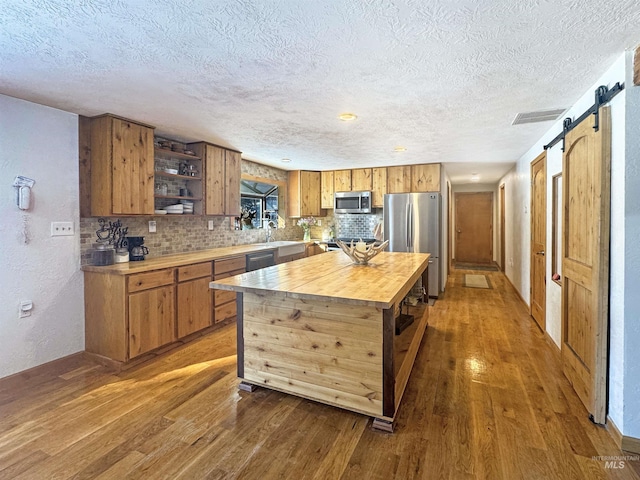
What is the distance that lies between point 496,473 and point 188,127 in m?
3.53

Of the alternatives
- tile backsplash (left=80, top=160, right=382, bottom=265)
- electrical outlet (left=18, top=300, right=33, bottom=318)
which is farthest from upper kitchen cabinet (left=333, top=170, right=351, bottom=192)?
electrical outlet (left=18, top=300, right=33, bottom=318)

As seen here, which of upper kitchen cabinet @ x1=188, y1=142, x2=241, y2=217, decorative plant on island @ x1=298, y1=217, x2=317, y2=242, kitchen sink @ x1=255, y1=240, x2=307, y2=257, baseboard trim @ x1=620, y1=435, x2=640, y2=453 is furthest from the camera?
decorative plant on island @ x1=298, y1=217, x2=317, y2=242

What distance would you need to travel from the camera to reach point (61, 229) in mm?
2789

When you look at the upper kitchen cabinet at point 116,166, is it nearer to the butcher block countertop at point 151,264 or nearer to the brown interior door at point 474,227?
the butcher block countertop at point 151,264

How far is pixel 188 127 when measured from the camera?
10.5 feet

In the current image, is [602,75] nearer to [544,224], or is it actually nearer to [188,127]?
[544,224]

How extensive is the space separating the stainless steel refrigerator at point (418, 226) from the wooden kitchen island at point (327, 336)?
8.64 feet

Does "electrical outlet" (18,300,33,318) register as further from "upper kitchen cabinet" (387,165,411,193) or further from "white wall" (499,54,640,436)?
"upper kitchen cabinet" (387,165,411,193)

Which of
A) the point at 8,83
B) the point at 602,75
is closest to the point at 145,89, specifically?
the point at 8,83

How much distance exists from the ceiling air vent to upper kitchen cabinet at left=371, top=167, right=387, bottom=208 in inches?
100

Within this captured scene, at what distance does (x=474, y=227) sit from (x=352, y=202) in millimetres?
4605

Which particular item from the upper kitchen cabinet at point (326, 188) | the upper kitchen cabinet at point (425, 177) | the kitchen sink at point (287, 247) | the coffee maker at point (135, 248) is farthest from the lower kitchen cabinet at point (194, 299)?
the upper kitchen cabinet at point (425, 177)

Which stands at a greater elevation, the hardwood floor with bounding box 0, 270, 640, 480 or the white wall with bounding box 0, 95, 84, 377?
the white wall with bounding box 0, 95, 84, 377

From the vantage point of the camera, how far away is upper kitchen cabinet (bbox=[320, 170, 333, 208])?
232 inches
